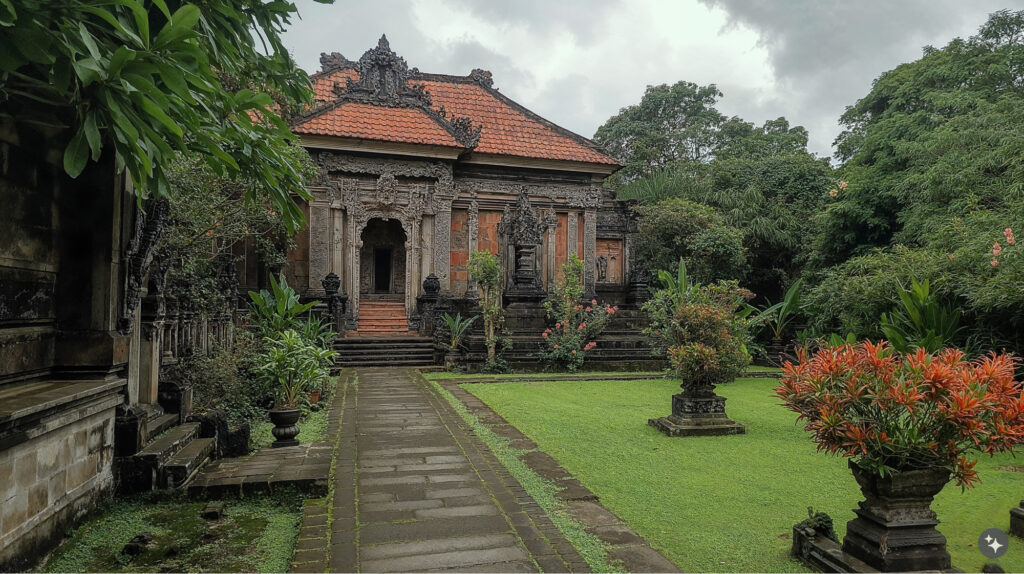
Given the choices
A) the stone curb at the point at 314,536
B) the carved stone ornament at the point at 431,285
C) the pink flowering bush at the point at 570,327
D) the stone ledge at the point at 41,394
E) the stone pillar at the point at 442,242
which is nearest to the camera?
the stone ledge at the point at 41,394

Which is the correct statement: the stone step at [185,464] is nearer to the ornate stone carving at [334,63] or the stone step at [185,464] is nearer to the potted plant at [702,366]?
the potted plant at [702,366]

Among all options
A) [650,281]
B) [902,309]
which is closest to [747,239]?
[650,281]

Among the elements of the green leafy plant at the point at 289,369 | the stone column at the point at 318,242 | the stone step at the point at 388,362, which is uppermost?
the stone column at the point at 318,242

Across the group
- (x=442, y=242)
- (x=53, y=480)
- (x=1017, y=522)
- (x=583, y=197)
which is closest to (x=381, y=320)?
(x=442, y=242)

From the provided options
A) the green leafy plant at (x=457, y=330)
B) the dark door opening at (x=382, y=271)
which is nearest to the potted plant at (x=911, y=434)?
the green leafy plant at (x=457, y=330)

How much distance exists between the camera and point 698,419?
236 inches

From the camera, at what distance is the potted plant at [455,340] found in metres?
11.5

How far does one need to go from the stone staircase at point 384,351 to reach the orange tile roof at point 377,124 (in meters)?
5.71

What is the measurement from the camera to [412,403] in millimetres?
7426

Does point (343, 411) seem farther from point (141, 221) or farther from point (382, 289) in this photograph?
point (382, 289)

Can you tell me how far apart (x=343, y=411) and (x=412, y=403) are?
956 mm

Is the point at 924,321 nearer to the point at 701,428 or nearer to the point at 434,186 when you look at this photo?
the point at 701,428

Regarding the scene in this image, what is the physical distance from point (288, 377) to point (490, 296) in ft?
21.8

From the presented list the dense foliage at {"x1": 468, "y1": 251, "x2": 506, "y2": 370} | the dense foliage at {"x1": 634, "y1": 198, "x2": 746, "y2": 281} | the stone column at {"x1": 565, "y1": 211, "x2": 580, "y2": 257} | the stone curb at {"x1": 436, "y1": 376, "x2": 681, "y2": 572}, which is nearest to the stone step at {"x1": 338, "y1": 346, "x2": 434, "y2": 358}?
the dense foliage at {"x1": 468, "y1": 251, "x2": 506, "y2": 370}
